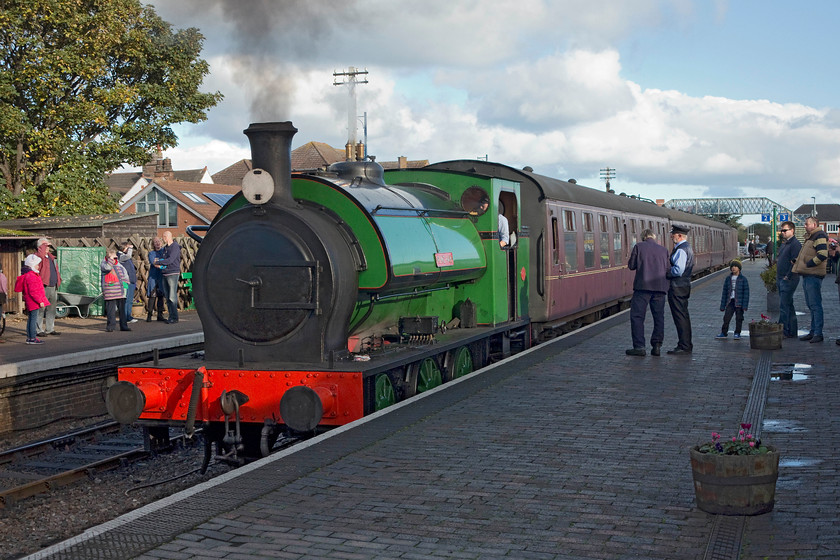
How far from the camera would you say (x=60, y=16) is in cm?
2347

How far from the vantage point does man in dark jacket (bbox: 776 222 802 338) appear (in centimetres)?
1391

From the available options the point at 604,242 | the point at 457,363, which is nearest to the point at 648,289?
the point at 457,363

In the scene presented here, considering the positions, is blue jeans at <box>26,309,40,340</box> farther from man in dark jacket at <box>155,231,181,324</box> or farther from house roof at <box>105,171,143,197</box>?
house roof at <box>105,171,143,197</box>

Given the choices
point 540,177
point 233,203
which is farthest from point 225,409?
point 540,177

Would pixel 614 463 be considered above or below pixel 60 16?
below

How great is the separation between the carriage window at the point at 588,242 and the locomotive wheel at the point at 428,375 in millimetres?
7773

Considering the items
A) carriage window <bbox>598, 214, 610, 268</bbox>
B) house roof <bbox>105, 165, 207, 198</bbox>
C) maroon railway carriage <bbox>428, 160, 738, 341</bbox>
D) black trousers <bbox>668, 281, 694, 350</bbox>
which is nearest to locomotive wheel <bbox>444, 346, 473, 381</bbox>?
maroon railway carriage <bbox>428, 160, 738, 341</bbox>

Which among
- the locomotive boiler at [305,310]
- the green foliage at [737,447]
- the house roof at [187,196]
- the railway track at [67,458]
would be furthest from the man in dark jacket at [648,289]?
the house roof at [187,196]

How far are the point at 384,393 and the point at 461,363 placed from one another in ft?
7.20

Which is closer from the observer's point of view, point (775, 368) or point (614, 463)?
point (614, 463)

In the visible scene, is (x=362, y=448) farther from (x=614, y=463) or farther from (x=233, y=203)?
(x=233, y=203)

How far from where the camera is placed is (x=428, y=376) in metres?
9.58

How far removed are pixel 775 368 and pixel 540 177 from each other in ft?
16.7

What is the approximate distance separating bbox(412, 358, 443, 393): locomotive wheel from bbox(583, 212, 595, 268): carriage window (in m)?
7.77
